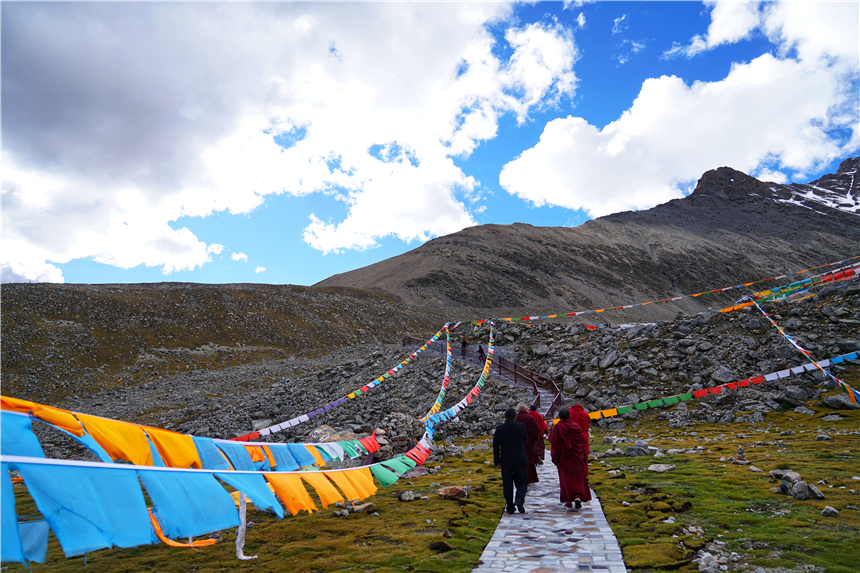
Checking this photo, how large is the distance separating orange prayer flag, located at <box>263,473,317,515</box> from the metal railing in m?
11.9

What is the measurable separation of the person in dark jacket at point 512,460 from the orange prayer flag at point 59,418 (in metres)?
5.87

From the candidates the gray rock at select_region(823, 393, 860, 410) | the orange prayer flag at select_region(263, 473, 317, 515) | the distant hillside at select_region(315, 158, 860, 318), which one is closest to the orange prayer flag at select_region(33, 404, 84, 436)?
the orange prayer flag at select_region(263, 473, 317, 515)

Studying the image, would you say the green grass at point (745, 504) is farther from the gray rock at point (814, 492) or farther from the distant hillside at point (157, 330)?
the distant hillside at point (157, 330)

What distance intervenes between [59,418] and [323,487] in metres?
3.21

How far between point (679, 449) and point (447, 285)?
252 feet

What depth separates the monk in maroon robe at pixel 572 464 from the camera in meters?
7.96

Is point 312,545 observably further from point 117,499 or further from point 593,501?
point 593,501

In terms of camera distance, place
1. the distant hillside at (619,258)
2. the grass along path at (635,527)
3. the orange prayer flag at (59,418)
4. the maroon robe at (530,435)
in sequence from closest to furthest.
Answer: the orange prayer flag at (59,418) → the grass along path at (635,527) → the maroon robe at (530,435) → the distant hillside at (619,258)

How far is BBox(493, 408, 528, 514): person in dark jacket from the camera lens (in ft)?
25.6

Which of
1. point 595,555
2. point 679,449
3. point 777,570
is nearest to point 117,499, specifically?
point 595,555

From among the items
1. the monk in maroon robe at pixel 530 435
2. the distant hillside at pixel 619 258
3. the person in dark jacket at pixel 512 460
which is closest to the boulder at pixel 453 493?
the person in dark jacket at pixel 512 460

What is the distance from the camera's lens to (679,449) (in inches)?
460

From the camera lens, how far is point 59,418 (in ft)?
16.8

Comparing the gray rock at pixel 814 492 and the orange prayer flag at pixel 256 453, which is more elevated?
the orange prayer flag at pixel 256 453
